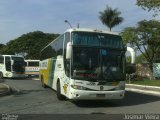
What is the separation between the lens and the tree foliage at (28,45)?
88250 mm

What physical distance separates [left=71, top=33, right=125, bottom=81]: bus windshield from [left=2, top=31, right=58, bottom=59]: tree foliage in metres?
70.9

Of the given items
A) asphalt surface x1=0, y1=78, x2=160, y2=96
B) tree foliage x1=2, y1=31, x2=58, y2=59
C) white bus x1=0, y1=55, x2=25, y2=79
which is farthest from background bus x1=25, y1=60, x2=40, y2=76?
asphalt surface x1=0, y1=78, x2=160, y2=96

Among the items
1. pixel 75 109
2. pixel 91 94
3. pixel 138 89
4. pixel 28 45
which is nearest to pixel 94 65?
pixel 91 94

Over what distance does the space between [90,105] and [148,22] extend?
124 feet

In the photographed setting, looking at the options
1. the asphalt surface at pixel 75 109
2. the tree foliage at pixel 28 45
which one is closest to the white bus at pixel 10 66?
the asphalt surface at pixel 75 109

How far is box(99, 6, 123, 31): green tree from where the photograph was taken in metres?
64.1

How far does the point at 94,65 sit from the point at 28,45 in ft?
244

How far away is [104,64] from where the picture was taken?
16.3 meters

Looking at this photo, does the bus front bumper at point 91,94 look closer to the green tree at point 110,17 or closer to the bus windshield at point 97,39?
the bus windshield at point 97,39

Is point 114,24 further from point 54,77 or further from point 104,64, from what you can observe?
point 104,64

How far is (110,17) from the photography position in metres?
64.4

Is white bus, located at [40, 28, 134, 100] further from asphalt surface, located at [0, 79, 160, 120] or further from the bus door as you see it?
the bus door

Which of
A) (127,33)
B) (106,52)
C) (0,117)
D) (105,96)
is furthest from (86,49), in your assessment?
(127,33)

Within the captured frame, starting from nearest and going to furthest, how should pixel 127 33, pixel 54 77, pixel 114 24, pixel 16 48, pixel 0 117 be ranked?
pixel 0 117
pixel 54 77
pixel 127 33
pixel 114 24
pixel 16 48
